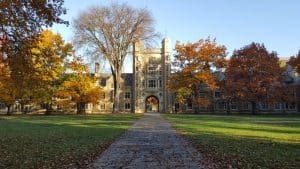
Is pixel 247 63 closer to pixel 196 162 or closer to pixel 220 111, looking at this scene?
pixel 220 111

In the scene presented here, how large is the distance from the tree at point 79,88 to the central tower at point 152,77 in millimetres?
18697

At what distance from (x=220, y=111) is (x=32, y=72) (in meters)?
65.1

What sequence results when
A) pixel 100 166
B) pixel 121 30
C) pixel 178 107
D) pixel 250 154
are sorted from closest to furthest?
pixel 100 166 → pixel 250 154 → pixel 121 30 → pixel 178 107

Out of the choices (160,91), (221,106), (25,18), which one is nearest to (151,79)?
(160,91)

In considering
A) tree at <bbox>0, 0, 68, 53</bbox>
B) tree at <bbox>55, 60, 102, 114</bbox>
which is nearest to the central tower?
tree at <bbox>55, 60, 102, 114</bbox>

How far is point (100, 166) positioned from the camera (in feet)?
31.3

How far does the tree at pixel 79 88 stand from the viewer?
57.5m

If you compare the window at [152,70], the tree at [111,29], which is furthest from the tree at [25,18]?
the window at [152,70]

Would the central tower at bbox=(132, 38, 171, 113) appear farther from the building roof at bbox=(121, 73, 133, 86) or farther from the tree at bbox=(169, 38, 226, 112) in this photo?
the tree at bbox=(169, 38, 226, 112)

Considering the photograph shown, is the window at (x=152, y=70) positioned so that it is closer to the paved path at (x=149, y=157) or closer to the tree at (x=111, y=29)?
the tree at (x=111, y=29)

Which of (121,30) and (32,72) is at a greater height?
→ (121,30)

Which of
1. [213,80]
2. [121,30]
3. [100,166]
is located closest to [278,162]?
[100,166]

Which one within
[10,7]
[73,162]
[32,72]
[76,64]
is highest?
[76,64]

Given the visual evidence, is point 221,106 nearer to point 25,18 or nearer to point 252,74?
point 252,74
